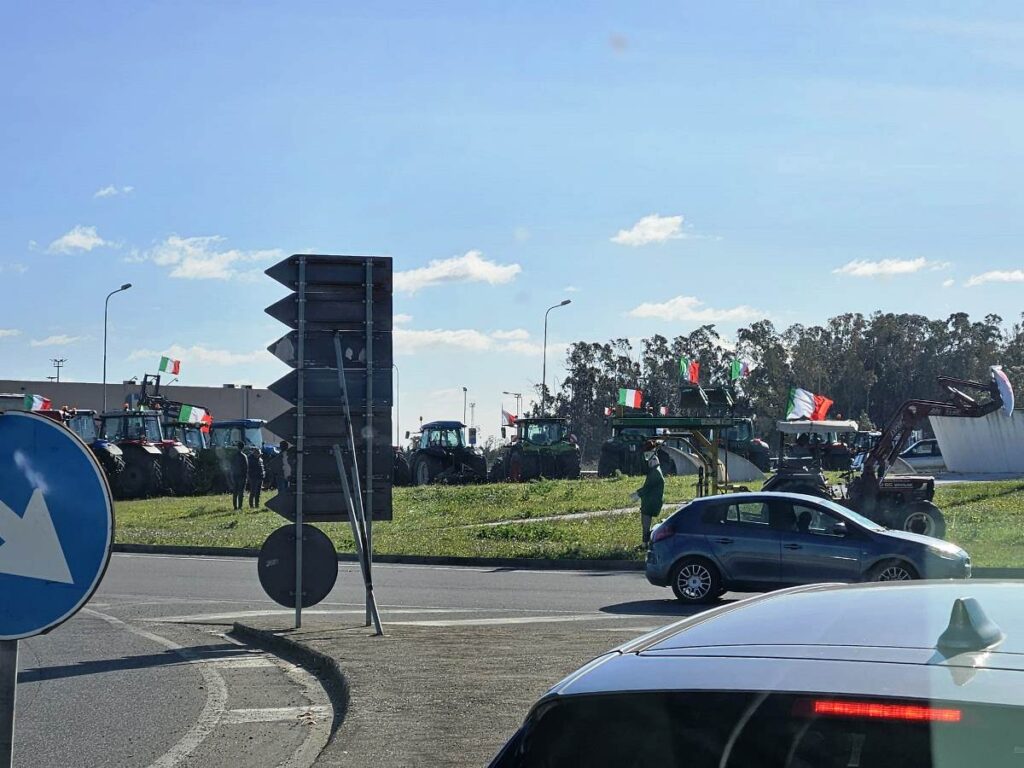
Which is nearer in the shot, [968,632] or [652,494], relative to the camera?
[968,632]

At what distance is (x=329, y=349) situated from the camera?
12930mm

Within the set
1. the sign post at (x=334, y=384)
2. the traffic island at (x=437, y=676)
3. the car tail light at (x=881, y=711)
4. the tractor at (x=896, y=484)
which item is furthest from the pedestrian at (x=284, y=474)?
the tractor at (x=896, y=484)

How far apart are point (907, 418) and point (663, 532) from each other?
10.3 m

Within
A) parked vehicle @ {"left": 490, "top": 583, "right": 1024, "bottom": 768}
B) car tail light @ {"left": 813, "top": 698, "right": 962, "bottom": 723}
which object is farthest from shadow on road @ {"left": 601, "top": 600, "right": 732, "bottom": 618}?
car tail light @ {"left": 813, "top": 698, "right": 962, "bottom": 723}

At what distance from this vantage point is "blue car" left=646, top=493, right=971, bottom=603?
51.1 ft

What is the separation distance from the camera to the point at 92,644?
1288 centimetres

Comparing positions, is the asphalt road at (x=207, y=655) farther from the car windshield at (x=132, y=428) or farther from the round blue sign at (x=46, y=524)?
the car windshield at (x=132, y=428)

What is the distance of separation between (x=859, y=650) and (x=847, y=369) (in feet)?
317

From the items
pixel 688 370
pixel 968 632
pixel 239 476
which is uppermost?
pixel 688 370

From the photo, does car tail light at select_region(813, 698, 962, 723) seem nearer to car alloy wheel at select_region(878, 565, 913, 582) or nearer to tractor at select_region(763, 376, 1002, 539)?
car alloy wheel at select_region(878, 565, 913, 582)

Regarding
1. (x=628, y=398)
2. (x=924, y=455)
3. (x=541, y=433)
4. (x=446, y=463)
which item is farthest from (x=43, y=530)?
(x=924, y=455)

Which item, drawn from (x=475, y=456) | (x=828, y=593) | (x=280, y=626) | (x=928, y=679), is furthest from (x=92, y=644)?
(x=475, y=456)

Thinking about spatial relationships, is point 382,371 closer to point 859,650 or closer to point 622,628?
point 622,628

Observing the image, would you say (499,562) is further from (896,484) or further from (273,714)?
(273,714)
